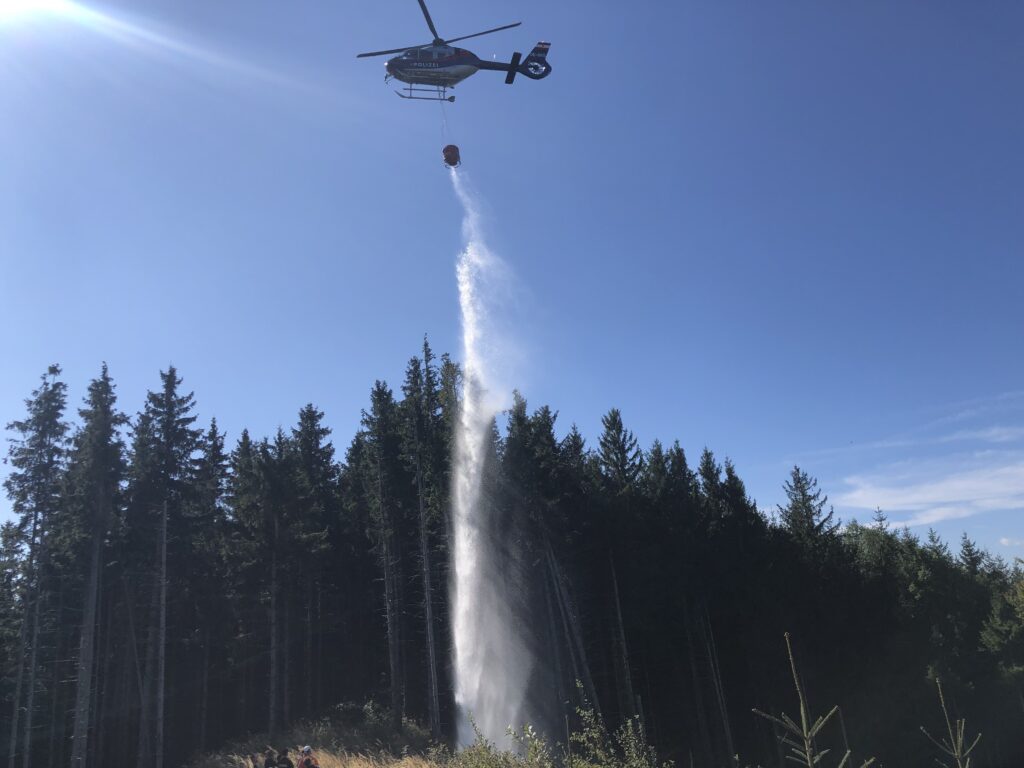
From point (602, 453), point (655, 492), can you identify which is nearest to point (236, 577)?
point (602, 453)

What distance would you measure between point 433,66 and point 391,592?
25173 mm

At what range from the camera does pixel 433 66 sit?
21.6m

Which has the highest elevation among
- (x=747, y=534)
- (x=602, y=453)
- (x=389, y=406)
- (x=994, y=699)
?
(x=389, y=406)

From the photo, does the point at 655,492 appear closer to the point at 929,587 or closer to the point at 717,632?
the point at 717,632

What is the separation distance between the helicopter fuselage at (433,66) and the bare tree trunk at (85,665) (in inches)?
918

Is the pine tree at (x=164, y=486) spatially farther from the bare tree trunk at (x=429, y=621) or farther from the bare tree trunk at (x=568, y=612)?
the bare tree trunk at (x=568, y=612)

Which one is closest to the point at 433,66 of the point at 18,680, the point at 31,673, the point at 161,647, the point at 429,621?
the point at 429,621

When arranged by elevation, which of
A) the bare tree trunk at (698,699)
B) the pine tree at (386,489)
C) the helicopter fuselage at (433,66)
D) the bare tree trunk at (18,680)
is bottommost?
the bare tree trunk at (698,699)

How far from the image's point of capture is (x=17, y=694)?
97.3 ft

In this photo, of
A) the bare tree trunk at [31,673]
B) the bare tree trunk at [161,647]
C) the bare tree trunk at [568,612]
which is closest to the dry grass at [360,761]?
the bare tree trunk at [161,647]

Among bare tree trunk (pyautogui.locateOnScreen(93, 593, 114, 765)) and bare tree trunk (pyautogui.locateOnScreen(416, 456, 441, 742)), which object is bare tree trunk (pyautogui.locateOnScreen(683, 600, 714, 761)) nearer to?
bare tree trunk (pyautogui.locateOnScreen(416, 456, 441, 742))

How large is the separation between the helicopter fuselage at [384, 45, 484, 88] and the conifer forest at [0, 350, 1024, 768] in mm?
15177

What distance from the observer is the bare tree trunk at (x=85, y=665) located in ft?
86.7

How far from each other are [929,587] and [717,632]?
19809 mm
